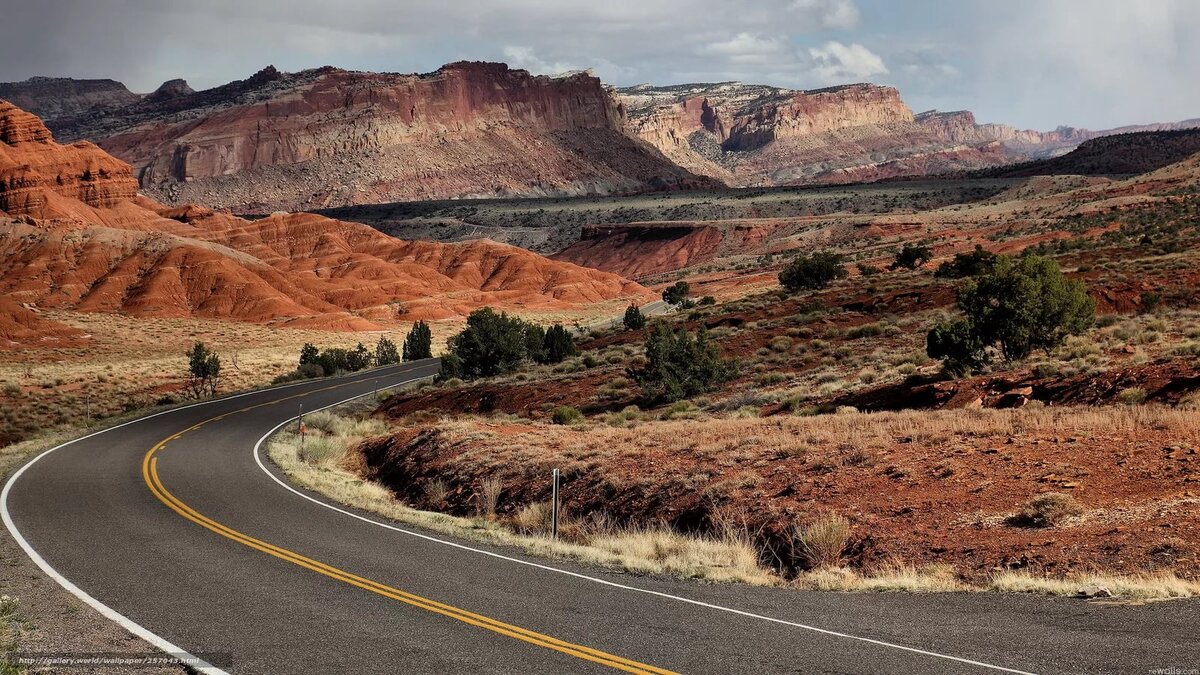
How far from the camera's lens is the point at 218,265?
10112 cm

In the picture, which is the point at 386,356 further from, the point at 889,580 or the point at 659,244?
the point at 659,244

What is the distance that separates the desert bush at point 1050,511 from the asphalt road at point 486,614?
2528 mm

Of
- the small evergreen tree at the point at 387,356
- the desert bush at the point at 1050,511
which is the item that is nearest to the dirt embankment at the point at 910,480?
the desert bush at the point at 1050,511

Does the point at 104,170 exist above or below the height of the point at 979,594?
above

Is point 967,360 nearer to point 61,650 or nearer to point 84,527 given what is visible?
point 84,527

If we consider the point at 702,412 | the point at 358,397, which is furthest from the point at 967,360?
the point at 358,397

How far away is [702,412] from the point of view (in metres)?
27.2

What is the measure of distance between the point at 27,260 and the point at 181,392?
5726 centimetres

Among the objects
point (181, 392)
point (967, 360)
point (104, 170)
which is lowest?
point (181, 392)

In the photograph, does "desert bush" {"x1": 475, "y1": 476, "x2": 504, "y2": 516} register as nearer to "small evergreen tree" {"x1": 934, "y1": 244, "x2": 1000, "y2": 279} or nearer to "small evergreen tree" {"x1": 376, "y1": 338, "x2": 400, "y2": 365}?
"small evergreen tree" {"x1": 934, "y1": 244, "x2": 1000, "y2": 279}

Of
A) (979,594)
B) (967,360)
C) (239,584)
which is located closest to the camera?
(979,594)

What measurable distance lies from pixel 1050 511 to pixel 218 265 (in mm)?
98840

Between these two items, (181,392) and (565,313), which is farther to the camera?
(565,313)

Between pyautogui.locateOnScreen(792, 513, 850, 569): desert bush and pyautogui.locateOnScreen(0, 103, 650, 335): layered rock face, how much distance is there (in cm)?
7224
